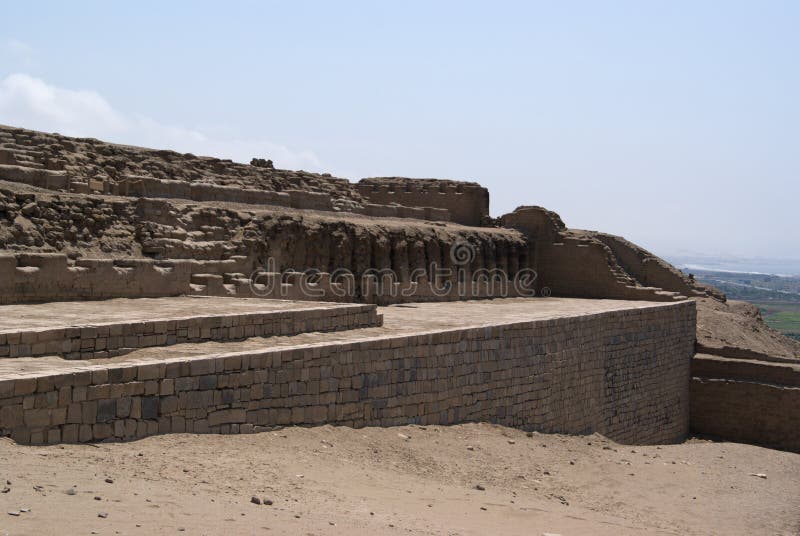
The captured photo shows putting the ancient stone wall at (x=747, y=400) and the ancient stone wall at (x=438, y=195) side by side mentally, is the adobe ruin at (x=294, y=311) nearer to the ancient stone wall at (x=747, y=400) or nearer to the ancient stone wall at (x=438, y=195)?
the ancient stone wall at (x=747, y=400)

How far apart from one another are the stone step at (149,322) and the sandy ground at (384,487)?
149 cm

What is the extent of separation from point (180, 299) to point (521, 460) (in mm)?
5369

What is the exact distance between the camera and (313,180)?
2152 centimetres

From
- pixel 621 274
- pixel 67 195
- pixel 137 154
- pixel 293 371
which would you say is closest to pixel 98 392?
pixel 293 371

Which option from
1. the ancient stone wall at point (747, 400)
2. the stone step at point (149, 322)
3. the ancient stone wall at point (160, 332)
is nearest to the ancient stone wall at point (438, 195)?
the ancient stone wall at point (747, 400)

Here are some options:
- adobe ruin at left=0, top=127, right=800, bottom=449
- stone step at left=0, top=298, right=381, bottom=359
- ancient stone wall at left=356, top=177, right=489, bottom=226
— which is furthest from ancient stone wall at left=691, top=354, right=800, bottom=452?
stone step at left=0, top=298, right=381, bottom=359

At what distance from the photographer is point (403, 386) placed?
10961 millimetres

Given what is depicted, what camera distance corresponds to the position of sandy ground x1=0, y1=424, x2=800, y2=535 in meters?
6.07

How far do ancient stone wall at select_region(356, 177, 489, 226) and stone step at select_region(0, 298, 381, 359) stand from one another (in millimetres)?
12427

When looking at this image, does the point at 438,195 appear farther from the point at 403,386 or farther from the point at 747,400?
the point at 403,386

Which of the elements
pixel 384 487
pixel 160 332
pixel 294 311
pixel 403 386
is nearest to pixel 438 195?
pixel 294 311

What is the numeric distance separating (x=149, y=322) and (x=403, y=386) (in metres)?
3.27

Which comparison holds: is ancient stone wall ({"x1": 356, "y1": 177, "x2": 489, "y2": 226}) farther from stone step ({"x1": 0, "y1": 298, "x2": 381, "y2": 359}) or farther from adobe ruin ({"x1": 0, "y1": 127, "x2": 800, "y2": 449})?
stone step ({"x1": 0, "y1": 298, "x2": 381, "y2": 359})

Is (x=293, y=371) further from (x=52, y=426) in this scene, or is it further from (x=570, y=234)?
(x=570, y=234)
